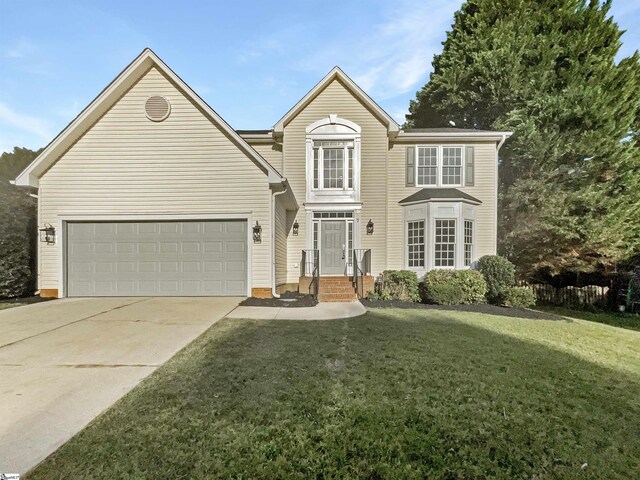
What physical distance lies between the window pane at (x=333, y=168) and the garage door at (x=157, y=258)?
175 inches

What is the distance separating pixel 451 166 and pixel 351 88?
536cm

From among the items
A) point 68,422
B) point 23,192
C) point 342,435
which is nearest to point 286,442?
point 342,435

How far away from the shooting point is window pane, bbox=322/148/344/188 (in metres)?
12.9

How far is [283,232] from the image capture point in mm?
12164

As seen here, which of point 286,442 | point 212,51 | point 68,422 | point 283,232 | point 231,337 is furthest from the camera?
point 283,232

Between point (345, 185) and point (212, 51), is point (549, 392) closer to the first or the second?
point (345, 185)

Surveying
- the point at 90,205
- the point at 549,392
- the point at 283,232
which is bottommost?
the point at 549,392

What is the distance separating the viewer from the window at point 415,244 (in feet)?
42.1

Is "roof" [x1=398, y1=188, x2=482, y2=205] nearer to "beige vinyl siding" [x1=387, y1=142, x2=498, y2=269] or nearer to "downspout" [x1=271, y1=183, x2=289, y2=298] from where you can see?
"beige vinyl siding" [x1=387, y1=142, x2=498, y2=269]

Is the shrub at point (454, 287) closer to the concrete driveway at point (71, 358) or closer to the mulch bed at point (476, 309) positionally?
the mulch bed at point (476, 309)

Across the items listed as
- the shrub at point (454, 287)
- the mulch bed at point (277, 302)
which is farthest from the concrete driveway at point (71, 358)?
the shrub at point (454, 287)

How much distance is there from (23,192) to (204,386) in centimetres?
1178

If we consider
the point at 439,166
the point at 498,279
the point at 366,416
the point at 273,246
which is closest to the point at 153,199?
the point at 273,246

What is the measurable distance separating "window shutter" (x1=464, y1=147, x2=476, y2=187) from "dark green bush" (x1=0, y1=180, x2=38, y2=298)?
16.0m
